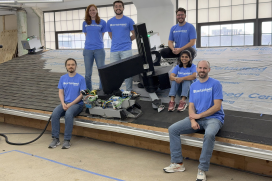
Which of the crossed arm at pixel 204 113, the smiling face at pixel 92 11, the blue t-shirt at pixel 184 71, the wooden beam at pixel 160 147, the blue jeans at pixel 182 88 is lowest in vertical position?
the wooden beam at pixel 160 147

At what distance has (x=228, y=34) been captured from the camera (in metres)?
9.32

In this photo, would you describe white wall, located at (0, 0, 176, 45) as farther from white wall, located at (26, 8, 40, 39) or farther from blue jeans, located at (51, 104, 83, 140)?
blue jeans, located at (51, 104, 83, 140)

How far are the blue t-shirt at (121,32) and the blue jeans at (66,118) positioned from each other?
101 cm

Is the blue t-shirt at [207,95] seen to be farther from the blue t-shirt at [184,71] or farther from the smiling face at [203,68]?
the blue t-shirt at [184,71]

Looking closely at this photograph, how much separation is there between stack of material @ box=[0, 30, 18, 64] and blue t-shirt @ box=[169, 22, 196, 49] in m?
9.95

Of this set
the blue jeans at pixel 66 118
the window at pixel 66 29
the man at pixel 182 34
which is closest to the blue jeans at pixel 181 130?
the blue jeans at pixel 66 118

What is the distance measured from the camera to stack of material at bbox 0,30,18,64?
11.9 meters

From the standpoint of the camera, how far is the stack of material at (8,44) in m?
11.9

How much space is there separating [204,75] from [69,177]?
1.59m

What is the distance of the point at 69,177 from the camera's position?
2531 mm

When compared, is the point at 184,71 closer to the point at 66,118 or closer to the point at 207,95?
the point at 207,95

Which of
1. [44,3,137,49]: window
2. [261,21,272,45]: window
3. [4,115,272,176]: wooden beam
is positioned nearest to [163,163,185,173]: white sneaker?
[4,115,272,176]: wooden beam

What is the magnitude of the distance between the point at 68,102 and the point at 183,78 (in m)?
1.50

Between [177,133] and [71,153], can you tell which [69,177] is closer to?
[71,153]
